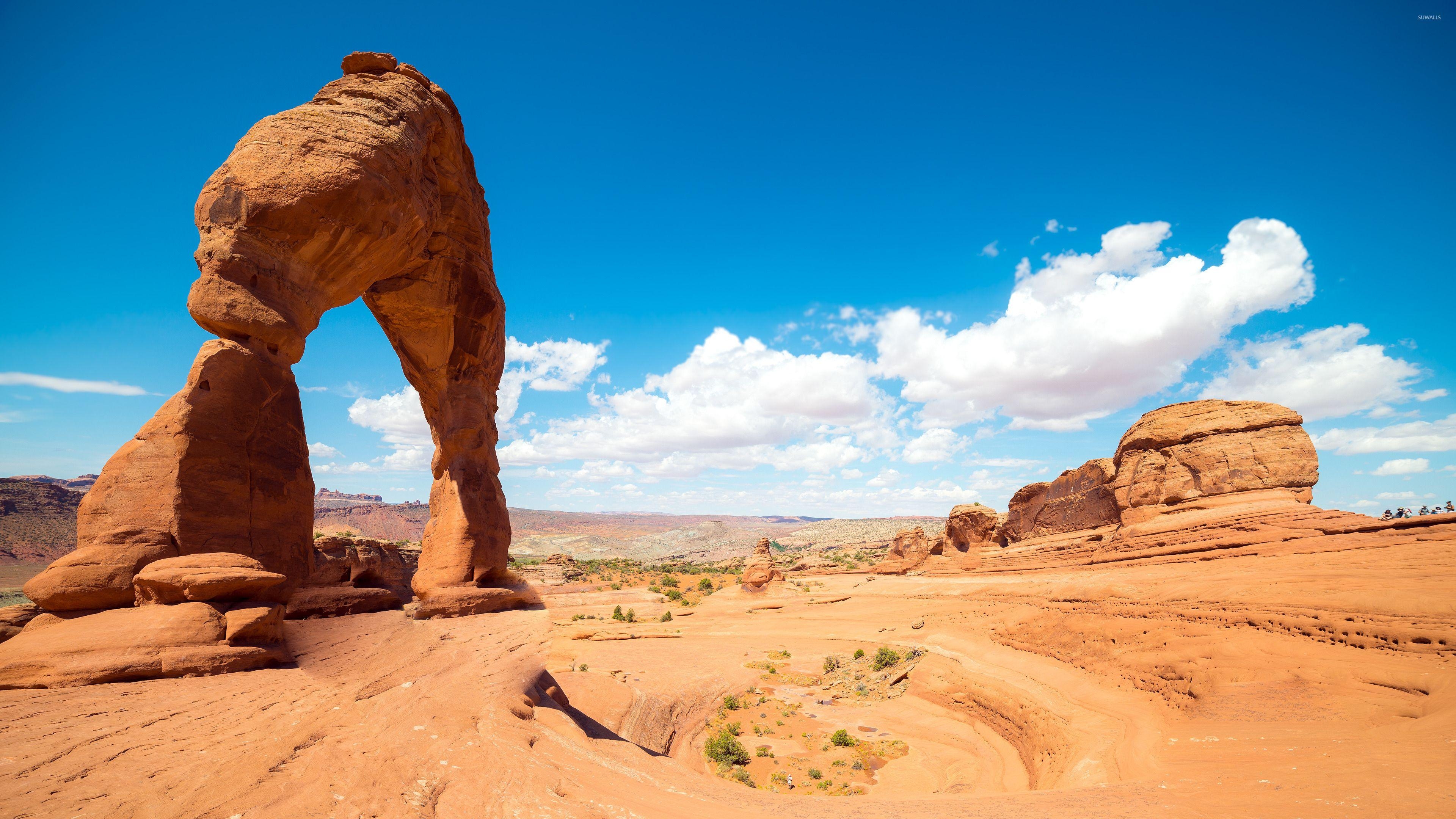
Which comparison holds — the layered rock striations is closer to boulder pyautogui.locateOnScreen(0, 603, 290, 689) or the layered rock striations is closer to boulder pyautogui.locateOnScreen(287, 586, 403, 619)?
boulder pyautogui.locateOnScreen(0, 603, 290, 689)

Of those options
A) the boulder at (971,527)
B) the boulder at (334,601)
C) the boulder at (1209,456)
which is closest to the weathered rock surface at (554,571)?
the boulder at (334,601)

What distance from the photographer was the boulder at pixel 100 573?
606cm

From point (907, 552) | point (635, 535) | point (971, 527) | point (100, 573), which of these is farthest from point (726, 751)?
point (635, 535)

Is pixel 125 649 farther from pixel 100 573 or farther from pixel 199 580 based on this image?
pixel 100 573

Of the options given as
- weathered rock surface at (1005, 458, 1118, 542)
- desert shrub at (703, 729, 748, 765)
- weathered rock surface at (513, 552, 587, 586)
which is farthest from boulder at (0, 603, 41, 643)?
weathered rock surface at (1005, 458, 1118, 542)

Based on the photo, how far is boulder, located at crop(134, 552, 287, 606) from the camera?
6.28 m

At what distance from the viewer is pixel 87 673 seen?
17.3 feet

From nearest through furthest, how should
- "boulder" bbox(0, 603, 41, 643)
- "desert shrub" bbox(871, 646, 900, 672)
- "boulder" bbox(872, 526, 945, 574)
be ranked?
"boulder" bbox(0, 603, 41, 643) < "desert shrub" bbox(871, 646, 900, 672) < "boulder" bbox(872, 526, 945, 574)

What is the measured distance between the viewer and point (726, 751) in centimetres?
1234

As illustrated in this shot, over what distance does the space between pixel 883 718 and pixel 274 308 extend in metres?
17.3

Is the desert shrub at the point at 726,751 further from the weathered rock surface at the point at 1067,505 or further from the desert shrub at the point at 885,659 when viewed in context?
the weathered rock surface at the point at 1067,505

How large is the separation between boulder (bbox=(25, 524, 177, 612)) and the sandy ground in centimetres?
179

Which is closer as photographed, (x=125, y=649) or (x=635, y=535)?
(x=125, y=649)

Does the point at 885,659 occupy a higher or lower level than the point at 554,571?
higher
